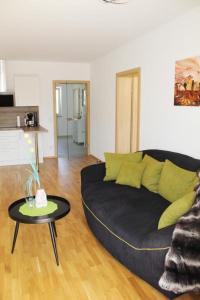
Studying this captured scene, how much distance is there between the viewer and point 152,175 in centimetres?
334

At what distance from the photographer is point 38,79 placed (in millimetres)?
6824

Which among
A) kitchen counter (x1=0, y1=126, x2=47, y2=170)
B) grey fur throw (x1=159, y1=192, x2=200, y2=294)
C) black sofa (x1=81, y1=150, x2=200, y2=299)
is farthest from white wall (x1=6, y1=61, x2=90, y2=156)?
grey fur throw (x1=159, y1=192, x2=200, y2=294)

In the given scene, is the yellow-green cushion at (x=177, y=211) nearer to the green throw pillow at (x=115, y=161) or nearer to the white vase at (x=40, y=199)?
the white vase at (x=40, y=199)

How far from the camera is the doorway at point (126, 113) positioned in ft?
18.1

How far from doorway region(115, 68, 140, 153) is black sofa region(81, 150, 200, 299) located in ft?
6.43

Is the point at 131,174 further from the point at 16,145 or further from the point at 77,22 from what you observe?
the point at 16,145

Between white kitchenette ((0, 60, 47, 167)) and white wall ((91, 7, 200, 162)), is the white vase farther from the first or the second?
white kitchenette ((0, 60, 47, 167))

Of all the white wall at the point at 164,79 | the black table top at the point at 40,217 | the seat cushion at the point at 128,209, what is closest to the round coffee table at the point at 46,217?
the black table top at the point at 40,217

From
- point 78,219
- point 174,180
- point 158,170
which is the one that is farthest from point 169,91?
point 78,219

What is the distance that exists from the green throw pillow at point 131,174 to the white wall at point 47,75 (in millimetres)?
4065

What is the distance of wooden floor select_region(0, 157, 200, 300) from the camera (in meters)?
2.23

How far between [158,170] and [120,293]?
153 cm

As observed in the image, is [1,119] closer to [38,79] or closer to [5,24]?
[38,79]

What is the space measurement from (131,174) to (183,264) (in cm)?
166
